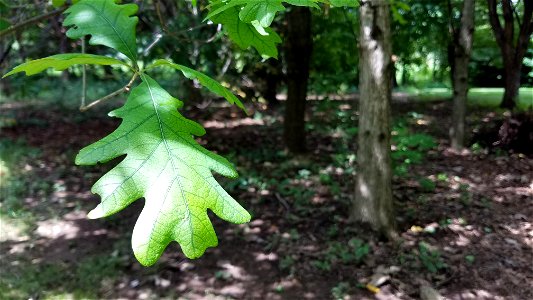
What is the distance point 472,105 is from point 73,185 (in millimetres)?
9551

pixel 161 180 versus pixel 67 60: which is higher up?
pixel 67 60

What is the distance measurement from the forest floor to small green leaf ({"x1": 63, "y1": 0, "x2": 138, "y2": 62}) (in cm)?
309

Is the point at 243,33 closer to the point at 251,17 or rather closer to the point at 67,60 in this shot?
the point at 251,17

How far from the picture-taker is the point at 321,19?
24.0 ft

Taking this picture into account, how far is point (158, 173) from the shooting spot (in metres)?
0.95

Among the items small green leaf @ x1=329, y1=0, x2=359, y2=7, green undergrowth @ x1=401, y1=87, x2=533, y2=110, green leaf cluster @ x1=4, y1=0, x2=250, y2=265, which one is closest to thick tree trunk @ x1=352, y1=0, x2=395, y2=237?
small green leaf @ x1=329, y1=0, x2=359, y2=7

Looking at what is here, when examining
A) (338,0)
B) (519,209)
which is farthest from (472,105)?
(338,0)

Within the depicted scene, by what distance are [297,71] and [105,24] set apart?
531 centimetres

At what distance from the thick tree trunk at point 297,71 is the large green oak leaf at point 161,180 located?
5.28 metres

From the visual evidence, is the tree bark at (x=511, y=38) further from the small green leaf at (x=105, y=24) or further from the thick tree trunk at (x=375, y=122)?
the small green leaf at (x=105, y=24)

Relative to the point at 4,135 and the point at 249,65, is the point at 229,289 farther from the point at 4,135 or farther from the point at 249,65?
the point at 4,135

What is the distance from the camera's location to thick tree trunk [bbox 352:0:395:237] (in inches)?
160

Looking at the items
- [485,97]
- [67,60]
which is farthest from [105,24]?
[485,97]

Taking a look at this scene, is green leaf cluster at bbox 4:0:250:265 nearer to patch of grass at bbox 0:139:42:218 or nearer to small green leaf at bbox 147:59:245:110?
small green leaf at bbox 147:59:245:110
